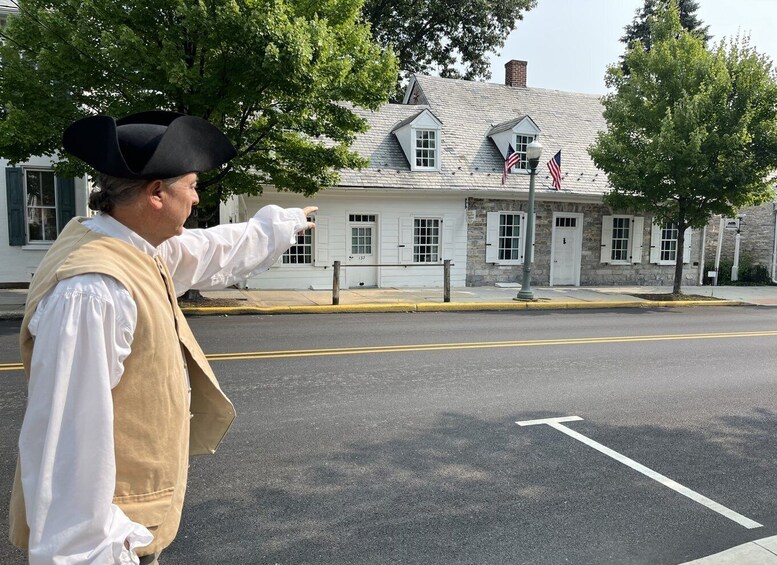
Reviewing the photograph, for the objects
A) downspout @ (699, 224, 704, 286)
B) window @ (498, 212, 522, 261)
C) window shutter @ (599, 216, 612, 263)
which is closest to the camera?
window @ (498, 212, 522, 261)

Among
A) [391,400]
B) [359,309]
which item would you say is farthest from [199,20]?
[391,400]

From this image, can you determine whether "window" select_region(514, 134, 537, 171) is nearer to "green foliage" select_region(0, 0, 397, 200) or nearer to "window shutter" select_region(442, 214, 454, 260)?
"window shutter" select_region(442, 214, 454, 260)

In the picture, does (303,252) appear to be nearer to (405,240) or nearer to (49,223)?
(405,240)

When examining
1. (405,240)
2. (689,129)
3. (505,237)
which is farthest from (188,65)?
(689,129)

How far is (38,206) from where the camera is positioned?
1462 cm

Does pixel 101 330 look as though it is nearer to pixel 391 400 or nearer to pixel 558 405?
pixel 391 400

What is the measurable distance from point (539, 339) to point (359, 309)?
16.1 feet

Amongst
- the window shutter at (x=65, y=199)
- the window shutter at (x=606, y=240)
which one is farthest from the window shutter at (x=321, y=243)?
the window shutter at (x=606, y=240)

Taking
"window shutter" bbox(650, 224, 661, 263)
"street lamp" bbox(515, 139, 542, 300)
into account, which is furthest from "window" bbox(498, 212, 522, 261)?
"window shutter" bbox(650, 224, 661, 263)

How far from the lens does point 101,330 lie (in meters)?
1.37

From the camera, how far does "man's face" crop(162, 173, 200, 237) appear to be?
1.67 m

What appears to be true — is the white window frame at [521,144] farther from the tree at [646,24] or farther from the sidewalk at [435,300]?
the tree at [646,24]

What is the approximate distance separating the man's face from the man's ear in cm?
1

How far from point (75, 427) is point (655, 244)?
22.5 metres
